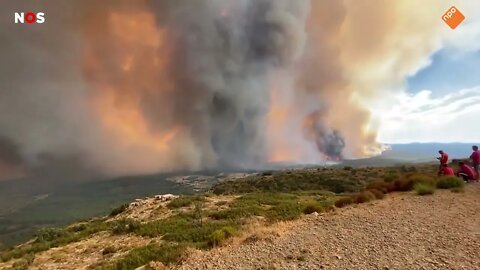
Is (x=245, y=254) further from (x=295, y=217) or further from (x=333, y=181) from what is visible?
(x=333, y=181)

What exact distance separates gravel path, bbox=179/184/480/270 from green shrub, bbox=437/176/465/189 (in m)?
3.50

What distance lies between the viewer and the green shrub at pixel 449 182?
19.5 m

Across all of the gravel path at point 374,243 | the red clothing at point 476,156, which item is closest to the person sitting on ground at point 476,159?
the red clothing at point 476,156

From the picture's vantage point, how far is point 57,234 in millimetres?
28812

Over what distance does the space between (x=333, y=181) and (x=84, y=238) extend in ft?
129

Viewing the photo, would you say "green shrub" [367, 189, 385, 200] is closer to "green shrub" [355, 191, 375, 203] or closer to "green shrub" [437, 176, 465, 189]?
"green shrub" [355, 191, 375, 203]

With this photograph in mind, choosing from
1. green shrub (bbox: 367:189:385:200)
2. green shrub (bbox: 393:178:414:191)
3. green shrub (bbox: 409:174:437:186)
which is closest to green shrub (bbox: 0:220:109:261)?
green shrub (bbox: 367:189:385:200)

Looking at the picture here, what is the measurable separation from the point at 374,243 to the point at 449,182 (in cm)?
1138

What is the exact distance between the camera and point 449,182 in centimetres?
1995

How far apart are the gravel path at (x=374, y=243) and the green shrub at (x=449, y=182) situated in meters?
3.50

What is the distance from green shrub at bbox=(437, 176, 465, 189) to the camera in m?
19.5

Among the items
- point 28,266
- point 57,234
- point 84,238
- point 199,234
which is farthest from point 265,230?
point 57,234

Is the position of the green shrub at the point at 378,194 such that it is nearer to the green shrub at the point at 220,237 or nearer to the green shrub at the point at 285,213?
the green shrub at the point at 285,213

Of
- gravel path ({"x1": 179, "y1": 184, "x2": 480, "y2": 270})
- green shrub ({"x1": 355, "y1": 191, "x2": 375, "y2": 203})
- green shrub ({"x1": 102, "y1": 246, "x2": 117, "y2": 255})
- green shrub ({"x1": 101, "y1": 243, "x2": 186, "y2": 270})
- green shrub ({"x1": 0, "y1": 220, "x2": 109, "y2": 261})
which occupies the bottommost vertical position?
green shrub ({"x1": 0, "y1": 220, "x2": 109, "y2": 261})
